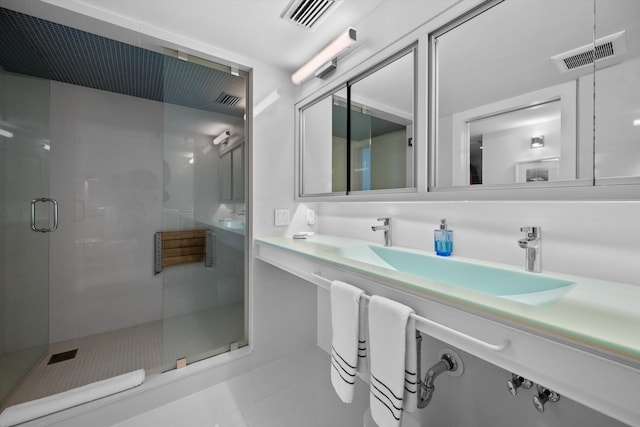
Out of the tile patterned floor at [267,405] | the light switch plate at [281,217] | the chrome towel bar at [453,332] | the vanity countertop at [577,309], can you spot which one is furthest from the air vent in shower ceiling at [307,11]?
the tile patterned floor at [267,405]

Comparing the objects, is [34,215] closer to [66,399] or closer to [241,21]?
[66,399]

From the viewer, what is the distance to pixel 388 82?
144cm

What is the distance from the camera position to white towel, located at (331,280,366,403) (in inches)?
40.6

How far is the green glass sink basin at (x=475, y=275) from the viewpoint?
83 cm

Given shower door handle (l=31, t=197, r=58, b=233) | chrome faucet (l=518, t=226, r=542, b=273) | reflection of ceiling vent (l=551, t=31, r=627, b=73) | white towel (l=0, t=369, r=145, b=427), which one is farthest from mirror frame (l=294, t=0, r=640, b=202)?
shower door handle (l=31, t=197, r=58, b=233)

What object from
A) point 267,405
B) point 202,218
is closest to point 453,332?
point 267,405

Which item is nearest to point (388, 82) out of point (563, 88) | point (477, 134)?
point (477, 134)

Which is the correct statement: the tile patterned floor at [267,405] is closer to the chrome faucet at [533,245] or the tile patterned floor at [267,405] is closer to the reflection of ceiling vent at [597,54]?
the chrome faucet at [533,245]

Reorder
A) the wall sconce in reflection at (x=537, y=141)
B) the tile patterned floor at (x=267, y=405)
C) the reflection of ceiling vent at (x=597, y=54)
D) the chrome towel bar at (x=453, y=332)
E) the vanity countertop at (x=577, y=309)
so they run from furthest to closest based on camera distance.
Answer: the tile patterned floor at (x=267, y=405), the wall sconce in reflection at (x=537, y=141), the reflection of ceiling vent at (x=597, y=54), the chrome towel bar at (x=453, y=332), the vanity countertop at (x=577, y=309)

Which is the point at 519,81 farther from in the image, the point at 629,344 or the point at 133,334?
the point at 133,334

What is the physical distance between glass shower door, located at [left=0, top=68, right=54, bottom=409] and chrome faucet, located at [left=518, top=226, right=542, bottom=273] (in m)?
2.76

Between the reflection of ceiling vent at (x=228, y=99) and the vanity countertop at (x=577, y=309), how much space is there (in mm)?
1596

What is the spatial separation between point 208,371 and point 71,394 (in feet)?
2.26

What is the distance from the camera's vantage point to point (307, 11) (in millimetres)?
1423
